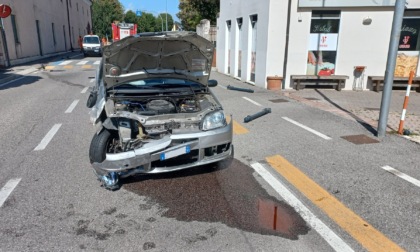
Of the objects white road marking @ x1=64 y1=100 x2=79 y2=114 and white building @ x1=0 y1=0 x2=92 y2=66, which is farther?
white building @ x1=0 y1=0 x2=92 y2=66

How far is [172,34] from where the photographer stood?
172 inches

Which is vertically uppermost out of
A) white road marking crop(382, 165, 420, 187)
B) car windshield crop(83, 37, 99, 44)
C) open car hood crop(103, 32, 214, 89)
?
car windshield crop(83, 37, 99, 44)

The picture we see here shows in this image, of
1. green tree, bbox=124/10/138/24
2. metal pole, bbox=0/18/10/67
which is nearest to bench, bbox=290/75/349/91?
metal pole, bbox=0/18/10/67

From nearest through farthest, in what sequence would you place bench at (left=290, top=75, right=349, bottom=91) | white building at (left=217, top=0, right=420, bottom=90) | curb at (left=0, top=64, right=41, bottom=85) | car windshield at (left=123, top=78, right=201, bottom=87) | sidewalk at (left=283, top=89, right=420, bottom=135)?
car windshield at (left=123, top=78, right=201, bottom=87), sidewalk at (left=283, top=89, right=420, bottom=135), white building at (left=217, top=0, right=420, bottom=90), bench at (left=290, top=75, right=349, bottom=91), curb at (left=0, top=64, right=41, bottom=85)

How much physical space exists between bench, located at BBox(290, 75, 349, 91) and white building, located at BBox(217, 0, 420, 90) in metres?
0.33

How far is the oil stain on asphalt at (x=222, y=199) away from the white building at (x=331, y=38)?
8.45 m

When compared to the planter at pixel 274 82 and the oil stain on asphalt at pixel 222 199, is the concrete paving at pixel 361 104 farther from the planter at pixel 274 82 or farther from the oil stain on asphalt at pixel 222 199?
the oil stain on asphalt at pixel 222 199

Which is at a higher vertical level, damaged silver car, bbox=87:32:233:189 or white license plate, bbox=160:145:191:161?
damaged silver car, bbox=87:32:233:189

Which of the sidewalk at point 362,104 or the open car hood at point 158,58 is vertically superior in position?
the open car hood at point 158,58

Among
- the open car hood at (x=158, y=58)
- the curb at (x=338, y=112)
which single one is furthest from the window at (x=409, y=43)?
the open car hood at (x=158, y=58)

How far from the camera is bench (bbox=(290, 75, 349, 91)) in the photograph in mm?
12116

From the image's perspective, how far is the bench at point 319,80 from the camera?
12.1 m

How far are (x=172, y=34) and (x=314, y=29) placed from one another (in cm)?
931

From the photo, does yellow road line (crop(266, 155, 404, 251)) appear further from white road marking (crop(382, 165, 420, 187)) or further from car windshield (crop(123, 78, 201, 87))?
car windshield (crop(123, 78, 201, 87))
